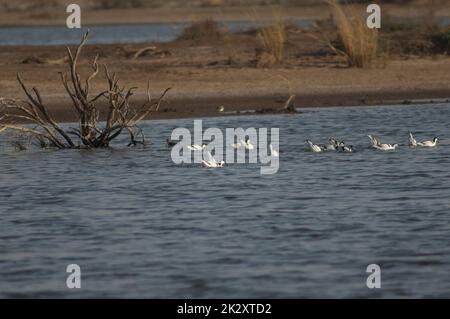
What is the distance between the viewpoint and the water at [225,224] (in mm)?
9016

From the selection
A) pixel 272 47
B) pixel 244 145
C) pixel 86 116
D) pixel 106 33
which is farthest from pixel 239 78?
pixel 106 33

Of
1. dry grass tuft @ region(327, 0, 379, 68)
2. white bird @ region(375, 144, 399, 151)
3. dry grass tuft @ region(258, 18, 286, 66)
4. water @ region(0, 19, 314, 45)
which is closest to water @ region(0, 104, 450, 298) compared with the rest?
white bird @ region(375, 144, 399, 151)

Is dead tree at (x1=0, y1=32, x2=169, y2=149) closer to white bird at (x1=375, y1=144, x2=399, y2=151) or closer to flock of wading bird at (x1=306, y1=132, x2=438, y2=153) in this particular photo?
flock of wading bird at (x1=306, y1=132, x2=438, y2=153)

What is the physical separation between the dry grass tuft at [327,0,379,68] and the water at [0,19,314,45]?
726 centimetres

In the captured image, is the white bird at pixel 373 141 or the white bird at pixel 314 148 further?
the white bird at pixel 373 141

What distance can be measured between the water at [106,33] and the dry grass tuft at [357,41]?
726cm

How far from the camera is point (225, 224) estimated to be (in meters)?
11.1

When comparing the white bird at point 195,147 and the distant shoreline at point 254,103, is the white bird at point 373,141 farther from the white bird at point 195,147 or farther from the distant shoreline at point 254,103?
the distant shoreline at point 254,103

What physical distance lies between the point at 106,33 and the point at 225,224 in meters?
26.4

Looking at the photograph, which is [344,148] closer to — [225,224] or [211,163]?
[211,163]

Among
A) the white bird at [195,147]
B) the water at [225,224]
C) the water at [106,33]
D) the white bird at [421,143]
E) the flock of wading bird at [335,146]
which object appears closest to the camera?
the water at [225,224]

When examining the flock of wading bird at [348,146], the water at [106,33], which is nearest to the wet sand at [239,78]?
the flock of wading bird at [348,146]
